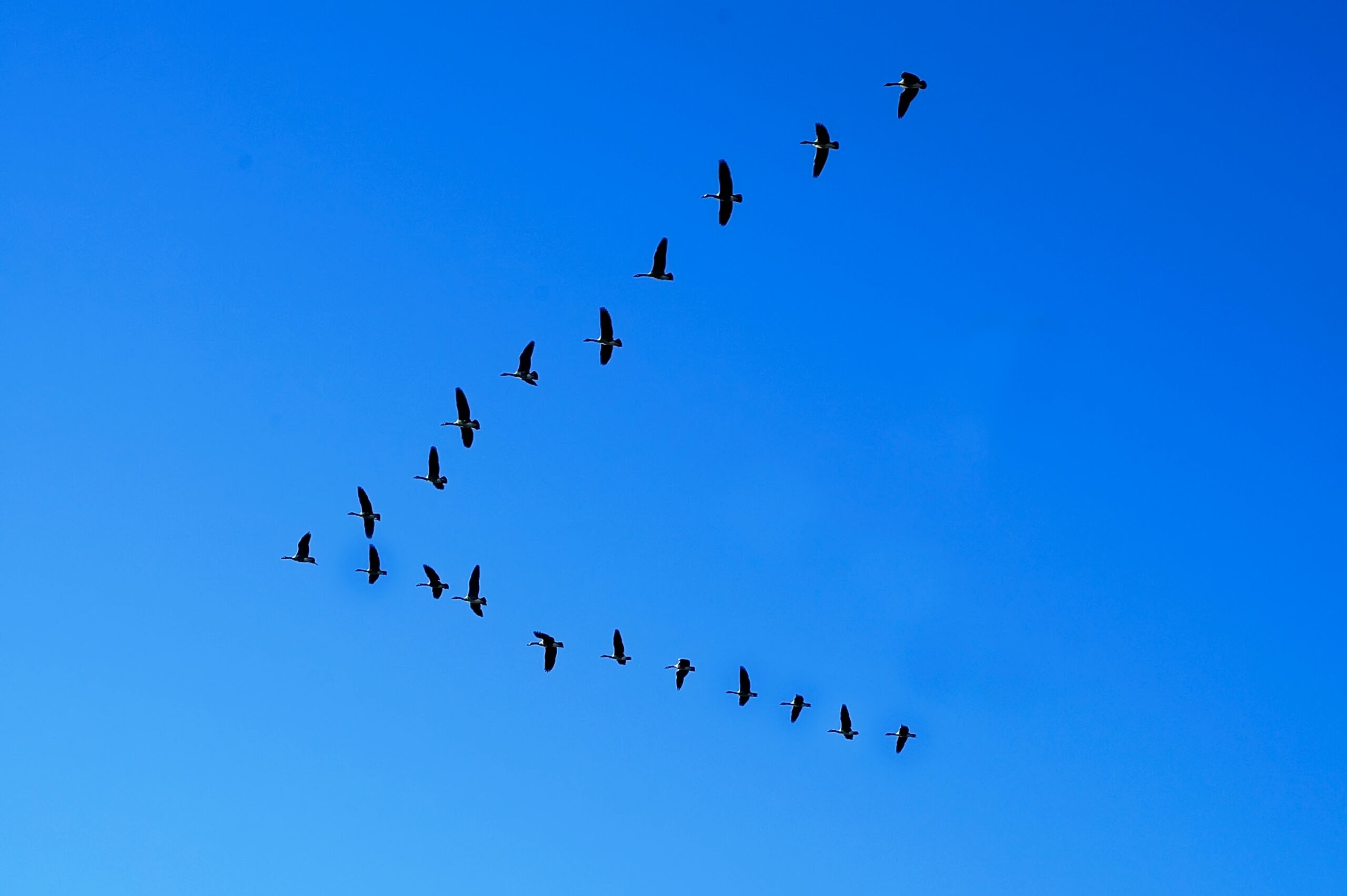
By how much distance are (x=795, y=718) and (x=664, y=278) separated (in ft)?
Result: 64.6

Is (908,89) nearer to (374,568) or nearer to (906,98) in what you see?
(906,98)

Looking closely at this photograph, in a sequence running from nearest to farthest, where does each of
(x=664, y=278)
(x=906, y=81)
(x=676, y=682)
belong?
1. (x=906, y=81)
2. (x=664, y=278)
3. (x=676, y=682)

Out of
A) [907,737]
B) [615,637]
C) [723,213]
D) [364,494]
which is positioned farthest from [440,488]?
[907,737]

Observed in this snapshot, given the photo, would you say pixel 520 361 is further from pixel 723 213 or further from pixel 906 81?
pixel 906 81

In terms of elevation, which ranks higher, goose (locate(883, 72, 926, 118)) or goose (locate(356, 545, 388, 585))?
goose (locate(883, 72, 926, 118))

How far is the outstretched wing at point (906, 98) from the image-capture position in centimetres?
6388

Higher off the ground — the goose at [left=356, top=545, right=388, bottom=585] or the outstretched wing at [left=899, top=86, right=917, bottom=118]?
the outstretched wing at [left=899, top=86, right=917, bottom=118]

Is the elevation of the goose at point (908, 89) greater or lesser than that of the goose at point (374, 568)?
greater

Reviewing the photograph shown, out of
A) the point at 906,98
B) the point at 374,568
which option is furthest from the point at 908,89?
the point at 374,568

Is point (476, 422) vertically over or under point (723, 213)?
under

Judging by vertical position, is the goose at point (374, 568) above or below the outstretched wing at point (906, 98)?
below

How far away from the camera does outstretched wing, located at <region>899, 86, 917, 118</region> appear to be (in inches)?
2515

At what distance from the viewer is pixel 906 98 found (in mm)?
64062

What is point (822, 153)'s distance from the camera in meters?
65.4
